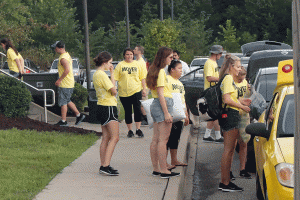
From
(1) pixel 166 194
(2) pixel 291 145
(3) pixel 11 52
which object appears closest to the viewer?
(2) pixel 291 145

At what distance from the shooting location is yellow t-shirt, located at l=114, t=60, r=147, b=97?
10.7 metres

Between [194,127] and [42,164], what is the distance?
5.78m

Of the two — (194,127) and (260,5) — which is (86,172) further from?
(260,5)

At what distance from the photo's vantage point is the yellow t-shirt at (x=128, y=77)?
10.7 m

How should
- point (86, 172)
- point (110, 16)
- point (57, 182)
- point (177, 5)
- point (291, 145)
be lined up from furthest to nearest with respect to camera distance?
point (110, 16) < point (177, 5) < point (86, 172) < point (57, 182) < point (291, 145)

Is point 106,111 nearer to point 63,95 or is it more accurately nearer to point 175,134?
point 175,134

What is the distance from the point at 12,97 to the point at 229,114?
19.5ft

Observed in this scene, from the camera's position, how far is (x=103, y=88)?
7551mm

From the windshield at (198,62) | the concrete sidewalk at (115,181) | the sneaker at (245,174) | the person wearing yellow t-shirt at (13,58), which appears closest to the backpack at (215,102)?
the concrete sidewalk at (115,181)

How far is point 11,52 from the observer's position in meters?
13.0

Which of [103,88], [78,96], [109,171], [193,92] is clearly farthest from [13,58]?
[109,171]

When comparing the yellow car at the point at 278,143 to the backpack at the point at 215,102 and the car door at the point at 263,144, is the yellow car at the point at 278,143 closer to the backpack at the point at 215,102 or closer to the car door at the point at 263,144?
the car door at the point at 263,144

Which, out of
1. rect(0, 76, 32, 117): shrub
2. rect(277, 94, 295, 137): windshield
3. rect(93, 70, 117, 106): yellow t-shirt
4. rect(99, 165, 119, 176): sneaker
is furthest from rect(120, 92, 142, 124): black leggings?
rect(277, 94, 295, 137): windshield

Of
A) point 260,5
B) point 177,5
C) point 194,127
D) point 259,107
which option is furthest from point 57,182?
point 177,5
